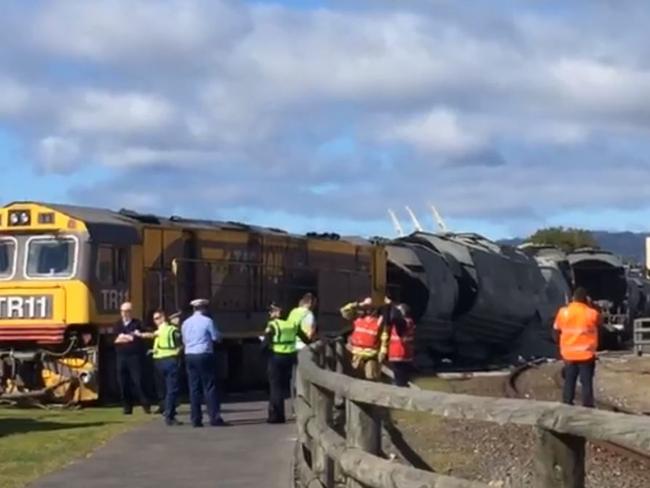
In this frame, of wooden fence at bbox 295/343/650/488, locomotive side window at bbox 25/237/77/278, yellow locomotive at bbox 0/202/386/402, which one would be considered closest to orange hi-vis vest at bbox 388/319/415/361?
yellow locomotive at bbox 0/202/386/402

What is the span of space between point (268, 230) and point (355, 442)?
2235 centimetres

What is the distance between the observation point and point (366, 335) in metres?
20.3

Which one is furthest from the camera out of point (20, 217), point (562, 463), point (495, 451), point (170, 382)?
point (20, 217)

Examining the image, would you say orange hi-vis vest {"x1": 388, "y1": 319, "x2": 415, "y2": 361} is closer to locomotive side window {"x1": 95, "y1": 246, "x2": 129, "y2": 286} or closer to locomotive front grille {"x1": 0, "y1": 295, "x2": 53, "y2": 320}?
locomotive side window {"x1": 95, "y1": 246, "x2": 129, "y2": 286}

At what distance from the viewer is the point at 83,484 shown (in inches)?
503

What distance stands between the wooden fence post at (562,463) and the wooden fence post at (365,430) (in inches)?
87.2

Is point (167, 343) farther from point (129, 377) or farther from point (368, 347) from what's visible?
point (368, 347)

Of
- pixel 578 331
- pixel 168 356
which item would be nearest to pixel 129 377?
pixel 168 356

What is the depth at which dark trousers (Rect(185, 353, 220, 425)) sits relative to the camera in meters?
18.9

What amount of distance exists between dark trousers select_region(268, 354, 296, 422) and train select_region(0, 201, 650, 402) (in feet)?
13.6

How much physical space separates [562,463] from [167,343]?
1529 centimetres

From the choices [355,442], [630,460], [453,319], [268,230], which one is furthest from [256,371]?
[355,442]

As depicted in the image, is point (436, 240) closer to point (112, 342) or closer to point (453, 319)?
point (453, 319)

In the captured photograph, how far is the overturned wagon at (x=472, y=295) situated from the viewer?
115 feet
